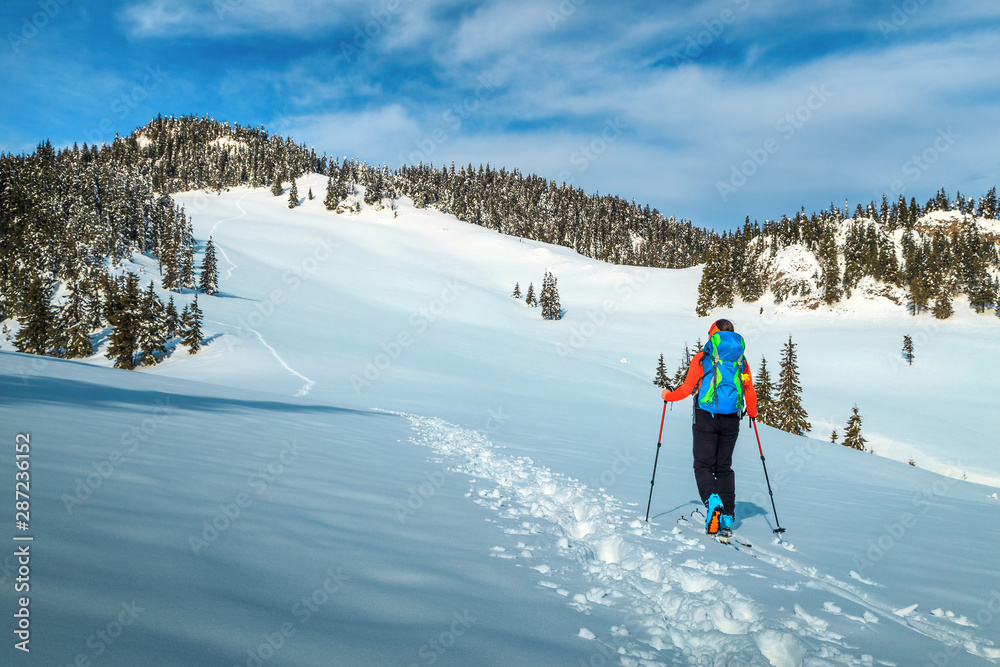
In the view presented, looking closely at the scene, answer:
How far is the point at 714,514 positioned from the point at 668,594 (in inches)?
86.7

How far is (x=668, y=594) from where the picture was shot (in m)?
3.66

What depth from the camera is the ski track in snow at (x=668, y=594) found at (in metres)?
2.86

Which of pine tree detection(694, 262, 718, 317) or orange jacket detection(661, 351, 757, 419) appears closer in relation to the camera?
orange jacket detection(661, 351, 757, 419)

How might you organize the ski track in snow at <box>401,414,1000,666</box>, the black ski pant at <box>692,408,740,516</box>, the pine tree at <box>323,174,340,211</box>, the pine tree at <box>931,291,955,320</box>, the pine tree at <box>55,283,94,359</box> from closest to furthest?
the ski track in snow at <box>401,414,1000,666</box> < the black ski pant at <box>692,408,740,516</box> < the pine tree at <box>55,283,94,359</box> < the pine tree at <box>931,291,955,320</box> < the pine tree at <box>323,174,340,211</box>

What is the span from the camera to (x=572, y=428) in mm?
14844

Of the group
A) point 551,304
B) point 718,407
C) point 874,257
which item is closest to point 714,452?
point 718,407

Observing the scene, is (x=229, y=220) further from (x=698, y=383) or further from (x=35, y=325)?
(x=698, y=383)

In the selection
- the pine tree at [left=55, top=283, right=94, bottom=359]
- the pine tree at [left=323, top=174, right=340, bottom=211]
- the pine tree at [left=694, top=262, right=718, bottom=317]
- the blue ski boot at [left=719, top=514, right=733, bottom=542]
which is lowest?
the pine tree at [left=55, top=283, right=94, bottom=359]

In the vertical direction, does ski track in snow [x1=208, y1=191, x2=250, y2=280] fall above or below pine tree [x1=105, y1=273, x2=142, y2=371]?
above

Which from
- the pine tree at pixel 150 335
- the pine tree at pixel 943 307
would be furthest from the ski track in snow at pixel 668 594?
the pine tree at pixel 943 307

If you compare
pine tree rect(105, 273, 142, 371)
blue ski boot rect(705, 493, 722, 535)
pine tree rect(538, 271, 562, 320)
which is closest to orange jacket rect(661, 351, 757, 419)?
blue ski boot rect(705, 493, 722, 535)

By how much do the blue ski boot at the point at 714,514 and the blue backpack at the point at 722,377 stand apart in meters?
1.08

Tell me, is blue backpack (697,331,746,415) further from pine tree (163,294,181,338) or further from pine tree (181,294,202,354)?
pine tree (163,294,181,338)

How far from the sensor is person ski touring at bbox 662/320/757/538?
18.9 feet
